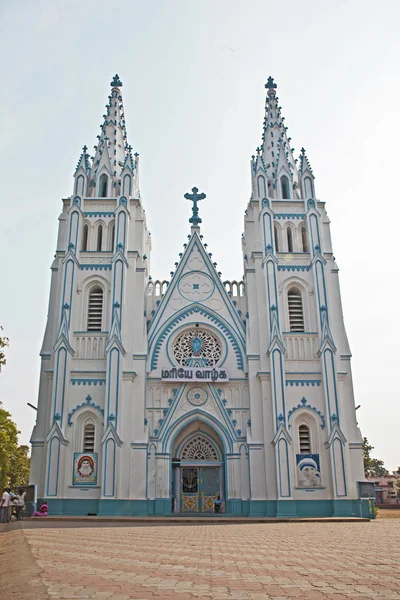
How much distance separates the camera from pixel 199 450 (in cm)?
3250

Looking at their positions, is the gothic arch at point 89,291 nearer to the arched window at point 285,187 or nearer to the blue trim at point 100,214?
the blue trim at point 100,214

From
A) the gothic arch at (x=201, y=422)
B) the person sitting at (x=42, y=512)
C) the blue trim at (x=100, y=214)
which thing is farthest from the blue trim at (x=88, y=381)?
the blue trim at (x=100, y=214)

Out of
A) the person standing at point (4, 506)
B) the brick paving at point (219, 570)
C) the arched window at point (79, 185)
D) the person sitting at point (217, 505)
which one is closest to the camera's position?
the brick paving at point (219, 570)

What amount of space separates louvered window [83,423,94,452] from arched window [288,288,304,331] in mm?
12835

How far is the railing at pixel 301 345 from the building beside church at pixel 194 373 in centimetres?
9

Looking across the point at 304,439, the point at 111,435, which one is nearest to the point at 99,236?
the point at 111,435

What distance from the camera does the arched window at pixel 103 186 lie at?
37594 mm

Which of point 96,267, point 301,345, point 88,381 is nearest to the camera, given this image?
point 88,381

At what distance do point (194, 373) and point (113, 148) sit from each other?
57.6ft

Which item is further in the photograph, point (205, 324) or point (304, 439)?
point (205, 324)

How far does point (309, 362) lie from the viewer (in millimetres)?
32375

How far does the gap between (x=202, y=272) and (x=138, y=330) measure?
589 cm

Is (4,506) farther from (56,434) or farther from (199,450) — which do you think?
(199,450)

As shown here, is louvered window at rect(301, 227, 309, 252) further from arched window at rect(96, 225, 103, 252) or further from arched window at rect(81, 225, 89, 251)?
arched window at rect(81, 225, 89, 251)
